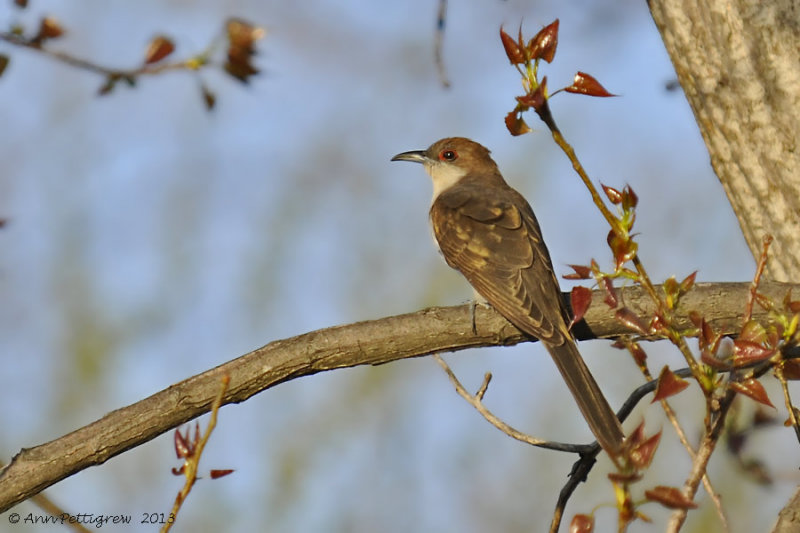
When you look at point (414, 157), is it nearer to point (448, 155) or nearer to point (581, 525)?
point (448, 155)

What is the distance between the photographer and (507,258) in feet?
17.1

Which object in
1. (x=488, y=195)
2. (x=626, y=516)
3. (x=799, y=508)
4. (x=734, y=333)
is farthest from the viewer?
(x=488, y=195)

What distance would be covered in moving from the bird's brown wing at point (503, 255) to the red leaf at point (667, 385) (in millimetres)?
2093

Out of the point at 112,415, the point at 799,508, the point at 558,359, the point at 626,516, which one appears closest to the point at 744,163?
the point at 558,359

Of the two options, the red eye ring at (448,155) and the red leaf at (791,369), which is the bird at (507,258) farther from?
the red leaf at (791,369)

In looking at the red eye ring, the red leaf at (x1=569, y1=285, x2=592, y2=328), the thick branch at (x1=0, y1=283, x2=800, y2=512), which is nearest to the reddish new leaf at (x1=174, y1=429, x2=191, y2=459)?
the thick branch at (x1=0, y1=283, x2=800, y2=512)

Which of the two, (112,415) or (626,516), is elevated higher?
(112,415)

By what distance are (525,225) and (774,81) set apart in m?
1.88

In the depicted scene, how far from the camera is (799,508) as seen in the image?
3.15m

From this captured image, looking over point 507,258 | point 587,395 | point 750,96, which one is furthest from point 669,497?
point 507,258

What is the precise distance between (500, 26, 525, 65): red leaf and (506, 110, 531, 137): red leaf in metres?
0.16

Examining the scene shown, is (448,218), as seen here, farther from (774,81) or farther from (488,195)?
(774,81)

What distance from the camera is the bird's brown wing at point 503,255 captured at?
15.4 feet

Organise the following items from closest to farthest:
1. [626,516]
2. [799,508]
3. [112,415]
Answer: [626,516] < [799,508] < [112,415]
